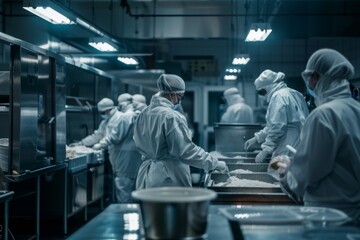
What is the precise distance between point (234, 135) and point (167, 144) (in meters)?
1.87

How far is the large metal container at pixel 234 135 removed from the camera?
468 centimetres

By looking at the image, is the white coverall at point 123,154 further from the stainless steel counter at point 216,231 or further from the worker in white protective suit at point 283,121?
the stainless steel counter at point 216,231

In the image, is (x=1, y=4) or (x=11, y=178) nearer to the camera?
(x=11, y=178)

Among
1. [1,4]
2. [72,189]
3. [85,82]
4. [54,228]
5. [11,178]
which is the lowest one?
[54,228]

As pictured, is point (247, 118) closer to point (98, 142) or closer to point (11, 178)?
point (98, 142)

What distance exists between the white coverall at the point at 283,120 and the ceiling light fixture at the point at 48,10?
73.3 inches

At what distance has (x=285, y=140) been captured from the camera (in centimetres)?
373

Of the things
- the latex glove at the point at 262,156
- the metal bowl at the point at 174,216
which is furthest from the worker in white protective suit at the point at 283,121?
the metal bowl at the point at 174,216

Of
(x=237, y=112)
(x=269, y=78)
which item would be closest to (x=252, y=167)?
(x=269, y=78)

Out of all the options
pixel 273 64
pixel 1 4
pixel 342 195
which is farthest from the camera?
pixel 273 64

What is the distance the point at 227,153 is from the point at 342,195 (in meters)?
2.75

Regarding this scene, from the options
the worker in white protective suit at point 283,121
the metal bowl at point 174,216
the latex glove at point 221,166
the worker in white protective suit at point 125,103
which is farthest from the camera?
the worker in white protective suit at point 125,103

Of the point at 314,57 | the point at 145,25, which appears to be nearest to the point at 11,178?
the point at 314,57

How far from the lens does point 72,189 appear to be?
473 centimetres
